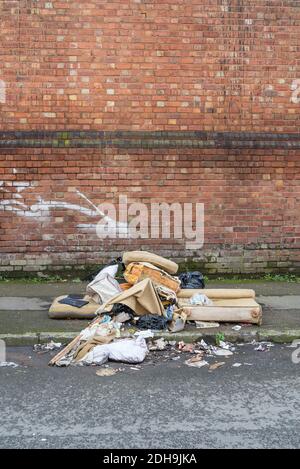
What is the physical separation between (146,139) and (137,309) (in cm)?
327

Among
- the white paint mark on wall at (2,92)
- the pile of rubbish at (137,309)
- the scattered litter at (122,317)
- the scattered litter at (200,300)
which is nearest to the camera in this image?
the pile of rubbish at (137,309)

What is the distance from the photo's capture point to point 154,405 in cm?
432

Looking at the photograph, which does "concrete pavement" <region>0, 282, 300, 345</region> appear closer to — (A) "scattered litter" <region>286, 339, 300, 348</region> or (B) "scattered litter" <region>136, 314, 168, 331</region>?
(A) "scattered litter" <region>286, 339, 300, 348</region>

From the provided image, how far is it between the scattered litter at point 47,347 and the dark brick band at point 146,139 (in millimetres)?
3630

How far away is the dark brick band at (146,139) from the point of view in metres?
8.39

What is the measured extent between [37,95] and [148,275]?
3.57 meters

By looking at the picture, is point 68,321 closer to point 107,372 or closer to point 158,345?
point 158,345

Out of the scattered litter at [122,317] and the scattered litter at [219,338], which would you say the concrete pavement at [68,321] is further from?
the scattered litter at [122,317]

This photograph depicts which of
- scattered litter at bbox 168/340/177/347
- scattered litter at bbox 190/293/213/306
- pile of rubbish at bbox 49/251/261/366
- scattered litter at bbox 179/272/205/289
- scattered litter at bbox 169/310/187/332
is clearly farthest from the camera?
scattered litter at bbox 179/272/205/289

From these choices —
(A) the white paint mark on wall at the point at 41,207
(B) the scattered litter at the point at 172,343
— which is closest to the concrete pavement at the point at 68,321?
(B) the scattered litter at the point at 172,343

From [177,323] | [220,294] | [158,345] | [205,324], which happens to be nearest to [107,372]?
[158,345]

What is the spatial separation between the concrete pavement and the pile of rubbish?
0.16m

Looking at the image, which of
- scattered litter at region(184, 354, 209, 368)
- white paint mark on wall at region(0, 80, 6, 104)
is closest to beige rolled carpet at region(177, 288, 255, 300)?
scattered litter at region(184, 354, 209, 368)

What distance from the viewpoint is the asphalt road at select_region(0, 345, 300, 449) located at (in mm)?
3727
